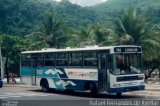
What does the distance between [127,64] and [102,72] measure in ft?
4.53

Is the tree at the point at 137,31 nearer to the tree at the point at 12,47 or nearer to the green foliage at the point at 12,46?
the tree at the point at 12,47

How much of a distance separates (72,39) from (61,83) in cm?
2310

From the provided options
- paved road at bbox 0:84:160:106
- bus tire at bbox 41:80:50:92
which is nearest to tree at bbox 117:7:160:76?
bus tire at bbox 41:80:50:92

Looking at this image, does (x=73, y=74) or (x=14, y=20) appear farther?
(x=14, y=20)

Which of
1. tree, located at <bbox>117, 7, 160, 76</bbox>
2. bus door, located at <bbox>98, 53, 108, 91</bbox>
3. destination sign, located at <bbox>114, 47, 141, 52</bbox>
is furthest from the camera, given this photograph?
tree, located at <bbox>117, 7, 160, 76</bbox>

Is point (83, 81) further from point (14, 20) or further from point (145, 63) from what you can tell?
point (14, 20)

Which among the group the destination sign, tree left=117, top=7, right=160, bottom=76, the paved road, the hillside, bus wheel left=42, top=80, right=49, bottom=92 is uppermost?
the hillside

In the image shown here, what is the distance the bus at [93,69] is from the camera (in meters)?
20.7

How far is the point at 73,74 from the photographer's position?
2366 cm

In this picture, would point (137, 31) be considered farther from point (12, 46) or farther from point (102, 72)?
point (12, 46)

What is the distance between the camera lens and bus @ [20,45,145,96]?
2073 cm

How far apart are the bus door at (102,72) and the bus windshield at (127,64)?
2.19ft

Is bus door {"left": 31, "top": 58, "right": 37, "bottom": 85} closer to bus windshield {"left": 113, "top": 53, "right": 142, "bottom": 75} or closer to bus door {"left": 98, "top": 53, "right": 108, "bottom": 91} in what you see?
bus door {"left": 98, "top": 53, "right": 108, "bottom": 91}

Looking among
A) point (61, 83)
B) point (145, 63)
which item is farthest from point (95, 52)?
point (145, 63)
